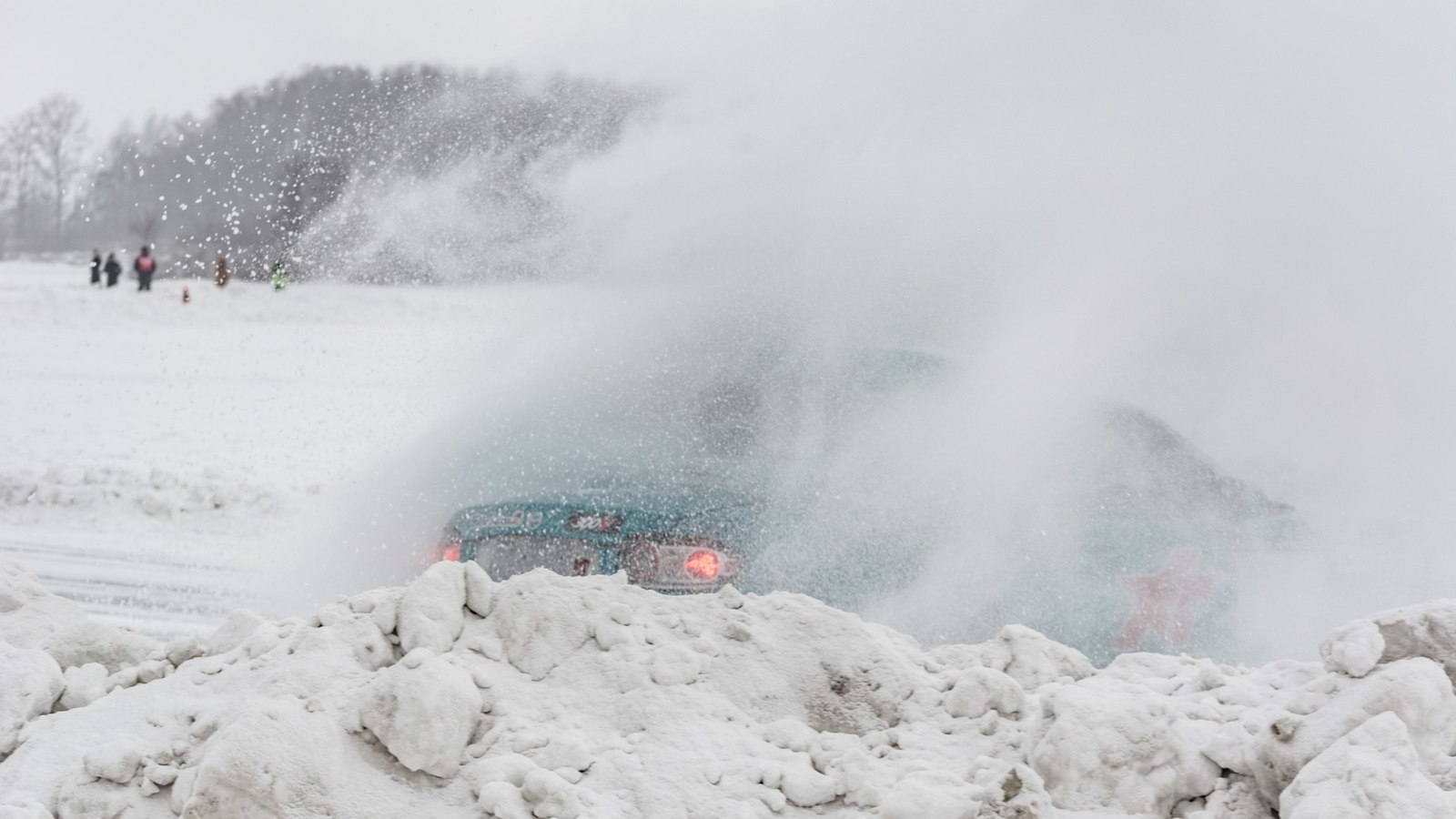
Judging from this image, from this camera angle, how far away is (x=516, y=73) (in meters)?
16.0

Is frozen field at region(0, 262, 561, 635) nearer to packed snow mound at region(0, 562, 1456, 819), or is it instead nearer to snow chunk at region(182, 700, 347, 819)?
packed snow mound at region(0, 562, 1456, 819)

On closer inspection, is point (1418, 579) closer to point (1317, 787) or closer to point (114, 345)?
point (1317, 787)

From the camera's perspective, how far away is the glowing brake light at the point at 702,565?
4191mm

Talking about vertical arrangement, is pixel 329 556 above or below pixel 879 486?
below

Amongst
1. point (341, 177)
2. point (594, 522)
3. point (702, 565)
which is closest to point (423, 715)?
point (702, 565)

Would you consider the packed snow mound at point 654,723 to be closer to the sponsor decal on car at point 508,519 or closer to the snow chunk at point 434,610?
the snow chunk at point 434,610

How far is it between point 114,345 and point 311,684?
18707 mm

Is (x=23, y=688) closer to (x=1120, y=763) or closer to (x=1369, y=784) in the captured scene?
(x=1120, y=763)

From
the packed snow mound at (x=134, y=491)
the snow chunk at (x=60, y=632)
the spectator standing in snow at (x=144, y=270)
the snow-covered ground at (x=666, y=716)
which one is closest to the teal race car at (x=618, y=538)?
the snow-covered ground at (x=666, y=716)

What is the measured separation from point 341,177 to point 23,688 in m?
19.5

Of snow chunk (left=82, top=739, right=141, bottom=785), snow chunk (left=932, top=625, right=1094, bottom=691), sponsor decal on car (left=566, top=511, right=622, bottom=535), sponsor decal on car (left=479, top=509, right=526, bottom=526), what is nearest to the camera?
snow chunk (left=82, top=739, right=141, bottom=785)

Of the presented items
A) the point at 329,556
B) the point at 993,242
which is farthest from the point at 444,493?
the point at 993,242

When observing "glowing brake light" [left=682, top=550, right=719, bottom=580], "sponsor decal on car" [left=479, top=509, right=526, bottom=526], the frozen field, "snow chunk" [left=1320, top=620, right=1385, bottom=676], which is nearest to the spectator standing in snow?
the frozen field

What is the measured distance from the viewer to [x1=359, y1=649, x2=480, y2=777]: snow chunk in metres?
2.53
